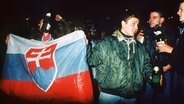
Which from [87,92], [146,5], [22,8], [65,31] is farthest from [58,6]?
[87,92]

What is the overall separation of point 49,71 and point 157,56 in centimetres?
201

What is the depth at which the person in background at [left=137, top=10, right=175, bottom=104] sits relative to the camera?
20.3 feet

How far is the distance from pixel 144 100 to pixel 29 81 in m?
2.22

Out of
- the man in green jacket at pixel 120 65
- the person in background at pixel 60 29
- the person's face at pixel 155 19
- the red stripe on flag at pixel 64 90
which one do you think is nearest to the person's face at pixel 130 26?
the man in green jacket at pixel 120 65

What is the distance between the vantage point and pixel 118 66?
523 cm

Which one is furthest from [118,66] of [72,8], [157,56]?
[72,8]

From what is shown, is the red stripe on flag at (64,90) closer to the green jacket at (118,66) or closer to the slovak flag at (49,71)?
the slovak flag at (49,71)

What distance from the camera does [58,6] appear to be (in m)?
13.6

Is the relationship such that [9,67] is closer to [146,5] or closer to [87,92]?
[87,92]

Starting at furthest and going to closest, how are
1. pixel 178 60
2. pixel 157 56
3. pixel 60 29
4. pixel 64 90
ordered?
pixel 60 29 → pixel 157 56 → pixel 64 90 → pixel 178 60

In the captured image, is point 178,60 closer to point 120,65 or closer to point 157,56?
point 157,56

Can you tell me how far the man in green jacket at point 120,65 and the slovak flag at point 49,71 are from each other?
0.42 m

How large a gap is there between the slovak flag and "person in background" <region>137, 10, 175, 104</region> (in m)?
1.28

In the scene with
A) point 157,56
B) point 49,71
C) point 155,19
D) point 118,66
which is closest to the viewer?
point 118,66
